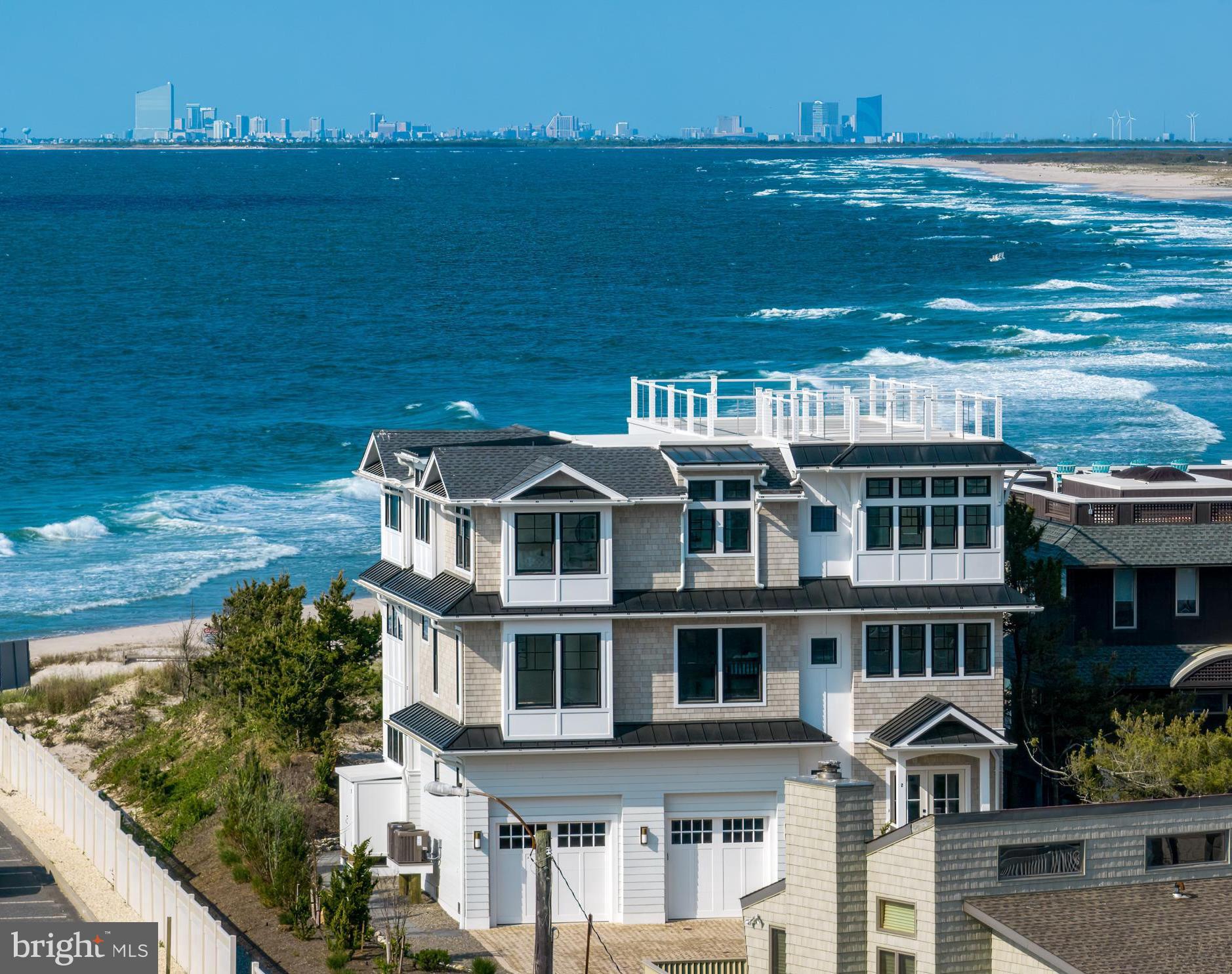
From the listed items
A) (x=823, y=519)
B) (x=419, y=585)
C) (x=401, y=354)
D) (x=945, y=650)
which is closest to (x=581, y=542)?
(x=419, y=585)

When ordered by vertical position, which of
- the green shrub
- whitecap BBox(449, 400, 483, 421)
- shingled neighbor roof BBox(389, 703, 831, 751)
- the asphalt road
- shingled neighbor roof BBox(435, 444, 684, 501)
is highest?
whitecap BBox(449, 400, 483, 421)

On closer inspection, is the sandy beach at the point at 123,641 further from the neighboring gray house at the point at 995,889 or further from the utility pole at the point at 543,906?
the neighboring gray house at the point at 995,889

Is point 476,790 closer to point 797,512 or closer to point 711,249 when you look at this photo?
point 797,512

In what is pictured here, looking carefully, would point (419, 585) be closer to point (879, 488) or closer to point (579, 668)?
point (579, 668)

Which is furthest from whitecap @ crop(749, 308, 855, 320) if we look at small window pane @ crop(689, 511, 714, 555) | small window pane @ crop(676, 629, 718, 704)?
small window pane @ crop(676, 629, 718, 704)

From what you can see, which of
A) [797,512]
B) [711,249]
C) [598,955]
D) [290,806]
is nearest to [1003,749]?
[797,512]

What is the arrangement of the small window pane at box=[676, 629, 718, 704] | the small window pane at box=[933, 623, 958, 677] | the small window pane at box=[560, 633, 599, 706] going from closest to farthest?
the small window pane at box=[560, 633, 599, 706], the small window pane at box=[676, 629, 718, 704], the small window pane at box=[933, 623, 958, 677]

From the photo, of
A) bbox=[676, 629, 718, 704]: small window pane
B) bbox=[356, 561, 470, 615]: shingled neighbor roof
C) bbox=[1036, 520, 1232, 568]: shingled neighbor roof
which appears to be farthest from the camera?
bbox=[1036, 520, 1232, 568]: shingled neighbor roof

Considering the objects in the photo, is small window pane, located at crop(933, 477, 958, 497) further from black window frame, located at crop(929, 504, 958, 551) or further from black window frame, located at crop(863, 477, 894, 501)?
black window frame, located at crop(863, 477, 894, 501)
